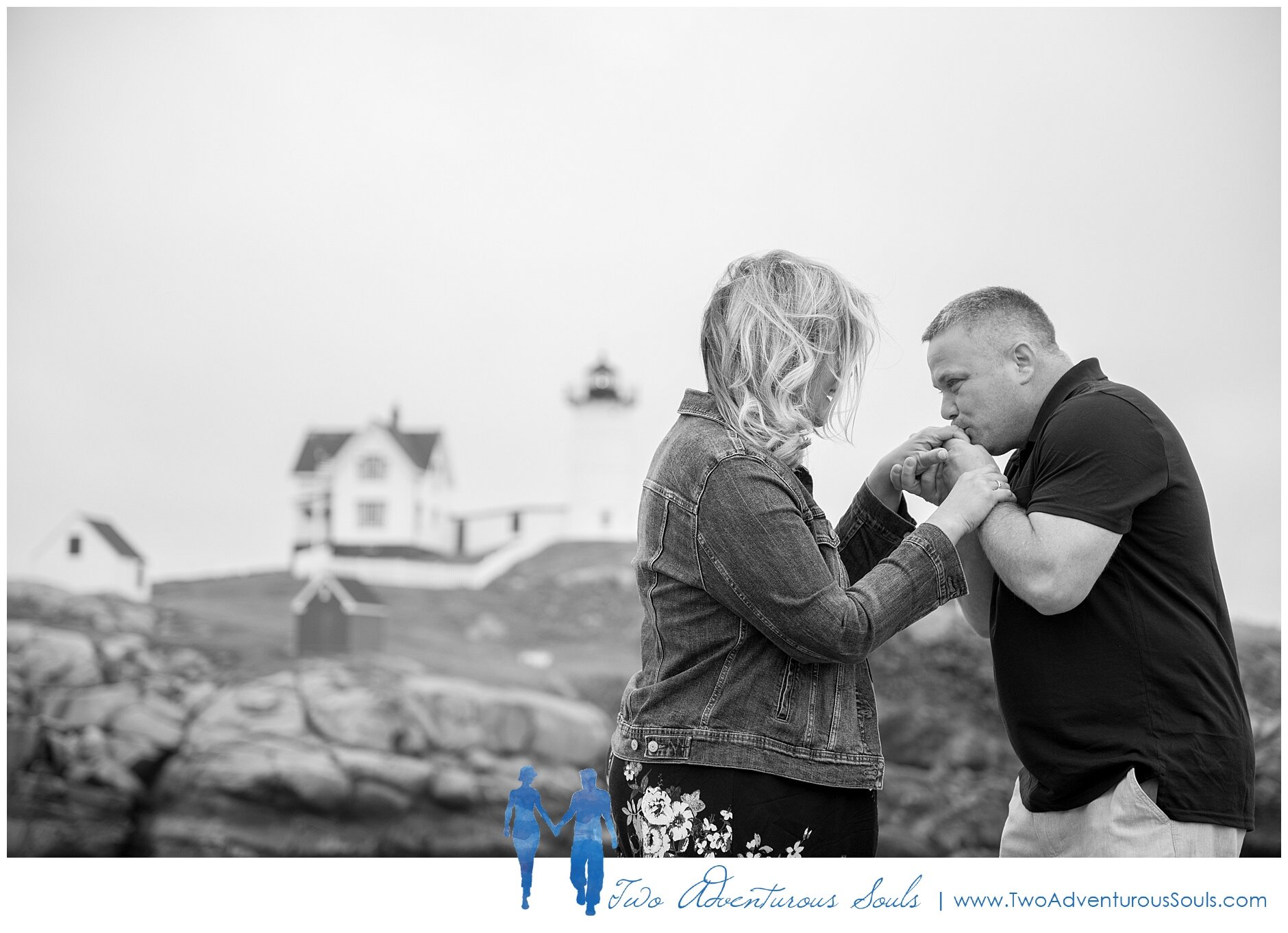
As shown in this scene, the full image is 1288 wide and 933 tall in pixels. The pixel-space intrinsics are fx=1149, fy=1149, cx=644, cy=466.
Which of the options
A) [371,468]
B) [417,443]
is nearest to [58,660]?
[371,468]

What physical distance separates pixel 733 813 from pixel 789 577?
427 millimetres

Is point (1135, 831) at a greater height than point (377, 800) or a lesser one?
greater

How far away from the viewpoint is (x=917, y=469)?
93.9 inches

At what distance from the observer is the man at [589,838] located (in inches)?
88.4

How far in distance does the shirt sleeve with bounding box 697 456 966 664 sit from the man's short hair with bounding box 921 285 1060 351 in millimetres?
767

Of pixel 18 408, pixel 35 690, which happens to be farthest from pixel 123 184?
pixel 35 690

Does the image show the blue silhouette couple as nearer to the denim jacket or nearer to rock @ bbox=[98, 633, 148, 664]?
the denim jacket

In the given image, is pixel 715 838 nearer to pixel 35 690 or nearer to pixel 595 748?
pixel 595 748

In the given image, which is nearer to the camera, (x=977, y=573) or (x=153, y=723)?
(x=977, y=573)

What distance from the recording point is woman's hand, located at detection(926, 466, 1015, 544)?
2.05m

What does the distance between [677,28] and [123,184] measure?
598 cm

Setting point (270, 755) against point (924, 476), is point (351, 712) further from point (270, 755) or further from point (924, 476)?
point (924, 476)

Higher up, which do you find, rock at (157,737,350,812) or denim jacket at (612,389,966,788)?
denim jacket at (612,389,966,788)

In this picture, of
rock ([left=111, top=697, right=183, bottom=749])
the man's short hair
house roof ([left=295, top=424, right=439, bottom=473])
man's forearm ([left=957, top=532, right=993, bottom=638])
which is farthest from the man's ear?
rock ([left=111, top=697, right=183, bottom=749])
